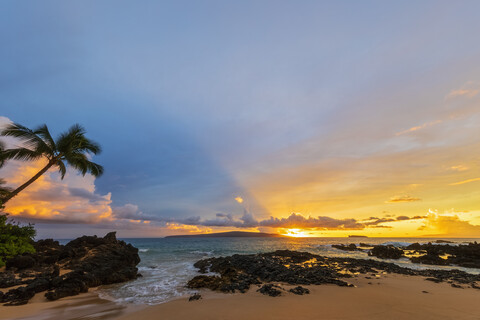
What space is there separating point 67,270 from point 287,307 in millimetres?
22459

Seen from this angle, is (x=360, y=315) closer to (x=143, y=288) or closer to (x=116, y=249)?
(x=143, y=288)

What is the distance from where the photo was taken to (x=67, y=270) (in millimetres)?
20906

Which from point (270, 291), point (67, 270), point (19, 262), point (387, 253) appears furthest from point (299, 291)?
point (387, 253)

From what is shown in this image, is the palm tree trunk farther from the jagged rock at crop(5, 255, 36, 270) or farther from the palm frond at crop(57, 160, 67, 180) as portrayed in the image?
the jagged rock at crop(5, 255, 36, 270)

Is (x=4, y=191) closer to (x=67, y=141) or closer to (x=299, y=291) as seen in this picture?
(x=67, y=141)

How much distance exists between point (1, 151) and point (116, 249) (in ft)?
53.8

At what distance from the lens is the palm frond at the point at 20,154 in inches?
619

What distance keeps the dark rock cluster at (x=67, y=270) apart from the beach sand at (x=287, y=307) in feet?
3.90

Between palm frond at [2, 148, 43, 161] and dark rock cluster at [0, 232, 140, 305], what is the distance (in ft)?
28.6

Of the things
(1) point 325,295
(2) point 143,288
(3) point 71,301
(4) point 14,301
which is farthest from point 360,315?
(4) point 14,301

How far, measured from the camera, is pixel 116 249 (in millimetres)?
26531

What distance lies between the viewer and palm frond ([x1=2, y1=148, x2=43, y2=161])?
1573 cm

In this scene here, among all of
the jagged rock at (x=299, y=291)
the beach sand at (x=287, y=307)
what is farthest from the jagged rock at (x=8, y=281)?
the jagged rock at (x=299, y=291)

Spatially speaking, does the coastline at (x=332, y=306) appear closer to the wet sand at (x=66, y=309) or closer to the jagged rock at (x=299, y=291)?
the jagged rock at (x=299, y=291)
